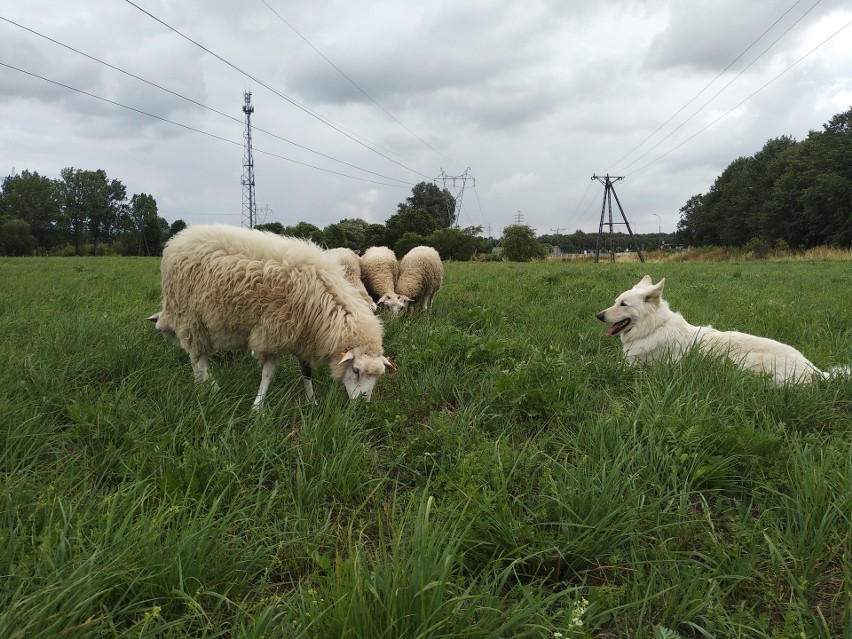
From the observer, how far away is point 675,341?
4.91 m

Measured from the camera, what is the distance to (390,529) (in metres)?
2.17

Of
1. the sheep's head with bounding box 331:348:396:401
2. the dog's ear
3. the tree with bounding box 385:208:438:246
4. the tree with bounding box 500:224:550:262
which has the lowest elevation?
the sheep's head with bounding box 331:348:396:401

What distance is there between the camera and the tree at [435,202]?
86.2 meters

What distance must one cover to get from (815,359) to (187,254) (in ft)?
20.9

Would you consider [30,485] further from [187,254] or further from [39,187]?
[39,187]

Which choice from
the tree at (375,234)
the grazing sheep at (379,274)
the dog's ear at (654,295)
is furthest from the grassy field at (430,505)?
the tree at (375,234)

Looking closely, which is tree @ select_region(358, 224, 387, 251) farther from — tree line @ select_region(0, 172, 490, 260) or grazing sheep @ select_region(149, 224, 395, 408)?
grazing sheep @ select_region(149, 224, 395, 408)

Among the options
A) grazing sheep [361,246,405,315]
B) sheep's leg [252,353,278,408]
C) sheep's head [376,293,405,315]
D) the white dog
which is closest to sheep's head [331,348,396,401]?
sheep's leg [252,353,278,408]

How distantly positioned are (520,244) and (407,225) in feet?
64.6

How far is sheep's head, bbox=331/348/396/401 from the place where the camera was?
12.9 feet

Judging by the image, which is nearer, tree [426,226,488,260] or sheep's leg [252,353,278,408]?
sheep's leg [252,353,278,408]

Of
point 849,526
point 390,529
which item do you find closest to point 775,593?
point 849,526

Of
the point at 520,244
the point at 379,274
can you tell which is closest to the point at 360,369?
the point at 379,274

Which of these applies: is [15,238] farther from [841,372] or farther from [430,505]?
[841,372]
